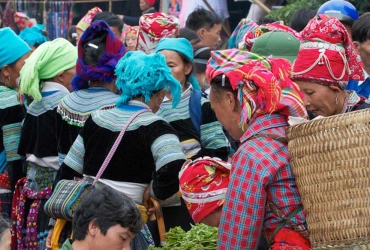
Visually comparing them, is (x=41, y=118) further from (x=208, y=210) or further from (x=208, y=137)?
(x=208, y=210)

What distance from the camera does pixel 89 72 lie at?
456 centimetres

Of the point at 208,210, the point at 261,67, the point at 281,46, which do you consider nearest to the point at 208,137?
the point at 281,46

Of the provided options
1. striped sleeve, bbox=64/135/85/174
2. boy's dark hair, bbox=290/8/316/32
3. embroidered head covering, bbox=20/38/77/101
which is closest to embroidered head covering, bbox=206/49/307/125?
striped sleeve, bbox=64/135/85/174

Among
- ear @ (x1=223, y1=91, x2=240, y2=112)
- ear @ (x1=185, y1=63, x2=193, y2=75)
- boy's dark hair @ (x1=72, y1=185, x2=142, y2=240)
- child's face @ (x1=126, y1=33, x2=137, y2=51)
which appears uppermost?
ear @ (x1=223, y1=91, x2=240, y2=112)

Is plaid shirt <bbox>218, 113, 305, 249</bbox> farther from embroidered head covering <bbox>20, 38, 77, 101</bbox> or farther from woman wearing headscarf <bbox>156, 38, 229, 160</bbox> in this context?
embroidered head covering <bbox>20, 38, 77, 101</bbox>

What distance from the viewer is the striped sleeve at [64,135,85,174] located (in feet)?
14.2

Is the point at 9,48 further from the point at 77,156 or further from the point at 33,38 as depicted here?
the point at 33,38

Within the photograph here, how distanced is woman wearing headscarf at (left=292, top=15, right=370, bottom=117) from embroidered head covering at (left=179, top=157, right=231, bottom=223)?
652 millimetres

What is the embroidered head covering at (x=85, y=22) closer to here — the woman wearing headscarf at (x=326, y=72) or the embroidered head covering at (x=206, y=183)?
the woman wearing headscarf at (x=326, y=72)

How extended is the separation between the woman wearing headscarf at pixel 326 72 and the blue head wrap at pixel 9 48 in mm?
2818

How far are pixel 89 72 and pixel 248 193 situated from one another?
1.91m

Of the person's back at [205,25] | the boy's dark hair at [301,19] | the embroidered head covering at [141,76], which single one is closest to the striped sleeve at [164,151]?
the embroidered head covering at [141,76]

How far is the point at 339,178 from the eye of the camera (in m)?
2.71

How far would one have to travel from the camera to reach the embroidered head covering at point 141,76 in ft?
13.7
